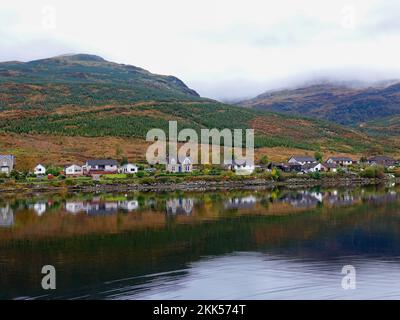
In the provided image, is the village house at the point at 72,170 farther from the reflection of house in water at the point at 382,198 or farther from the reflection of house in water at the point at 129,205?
the reflection of house in water at the point at 382,198

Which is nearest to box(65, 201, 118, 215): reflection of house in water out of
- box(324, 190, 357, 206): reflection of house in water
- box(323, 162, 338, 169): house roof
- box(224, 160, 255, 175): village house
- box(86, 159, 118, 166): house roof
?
box(324, 190, 357, 206): reflection of house in water

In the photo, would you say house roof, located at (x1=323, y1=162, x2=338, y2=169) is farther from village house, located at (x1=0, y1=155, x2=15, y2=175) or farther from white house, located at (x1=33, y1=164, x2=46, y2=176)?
village house, located at (x1=0, y1=155, x2=15, y2=175)

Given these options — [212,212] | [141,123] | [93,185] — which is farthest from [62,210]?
[141,123]

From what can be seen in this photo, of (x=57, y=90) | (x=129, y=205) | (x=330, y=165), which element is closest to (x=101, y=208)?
(x=129, y=205)

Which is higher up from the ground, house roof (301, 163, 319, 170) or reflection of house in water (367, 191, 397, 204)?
house roof (301, 163, 319, 170)

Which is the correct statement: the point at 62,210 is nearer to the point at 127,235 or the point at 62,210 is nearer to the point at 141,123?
the point at 127,235
